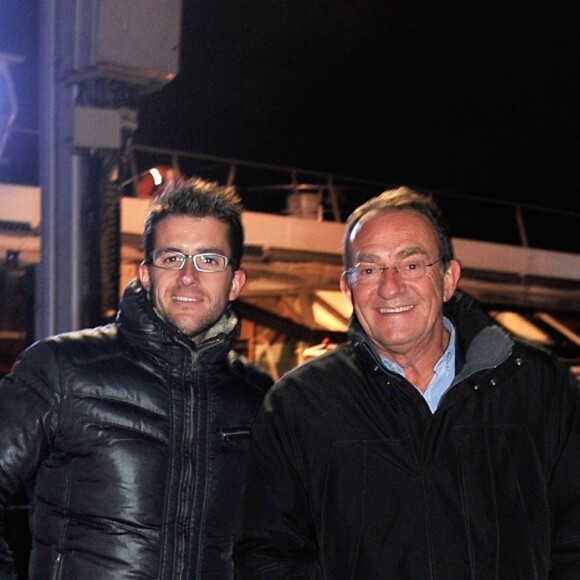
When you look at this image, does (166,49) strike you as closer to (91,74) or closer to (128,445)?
(91,74)

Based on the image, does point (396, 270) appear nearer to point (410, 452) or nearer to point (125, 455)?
point (410, 452)

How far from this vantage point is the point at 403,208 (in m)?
2.84

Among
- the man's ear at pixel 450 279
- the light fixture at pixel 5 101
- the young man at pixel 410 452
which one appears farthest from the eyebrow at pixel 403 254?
the light fixture at pixel 5 101

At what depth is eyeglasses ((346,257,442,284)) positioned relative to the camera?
2.76 m

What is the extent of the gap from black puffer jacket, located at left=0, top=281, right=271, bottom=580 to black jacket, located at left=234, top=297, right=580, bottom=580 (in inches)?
5.0

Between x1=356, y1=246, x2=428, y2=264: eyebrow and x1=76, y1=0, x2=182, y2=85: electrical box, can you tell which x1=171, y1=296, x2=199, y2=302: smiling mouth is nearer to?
x1=356, y1=246, x2=428, y2=264: eyebrow

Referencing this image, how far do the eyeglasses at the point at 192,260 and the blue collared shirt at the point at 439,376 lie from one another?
1.79 feet

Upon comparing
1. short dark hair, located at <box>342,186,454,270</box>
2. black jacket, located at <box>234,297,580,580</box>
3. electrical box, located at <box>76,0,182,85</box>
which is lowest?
black jacket, located at <box>234,297,580,580</box>

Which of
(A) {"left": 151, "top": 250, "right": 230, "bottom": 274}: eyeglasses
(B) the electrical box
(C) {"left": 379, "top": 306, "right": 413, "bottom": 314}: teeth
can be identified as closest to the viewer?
(C) {"left": 379, "top": 306, "right": 413, "bottom": 314}: teeth

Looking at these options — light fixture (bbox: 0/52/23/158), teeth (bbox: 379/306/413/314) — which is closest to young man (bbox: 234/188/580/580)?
teeth (bbox: 379/306/413/314)

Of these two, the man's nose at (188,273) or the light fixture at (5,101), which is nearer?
the man's nose at (188,273)

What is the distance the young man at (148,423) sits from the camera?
8.56 feet

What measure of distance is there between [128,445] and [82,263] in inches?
53.8

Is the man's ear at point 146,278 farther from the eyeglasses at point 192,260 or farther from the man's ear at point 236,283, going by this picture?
the man's ear at point 236,283
